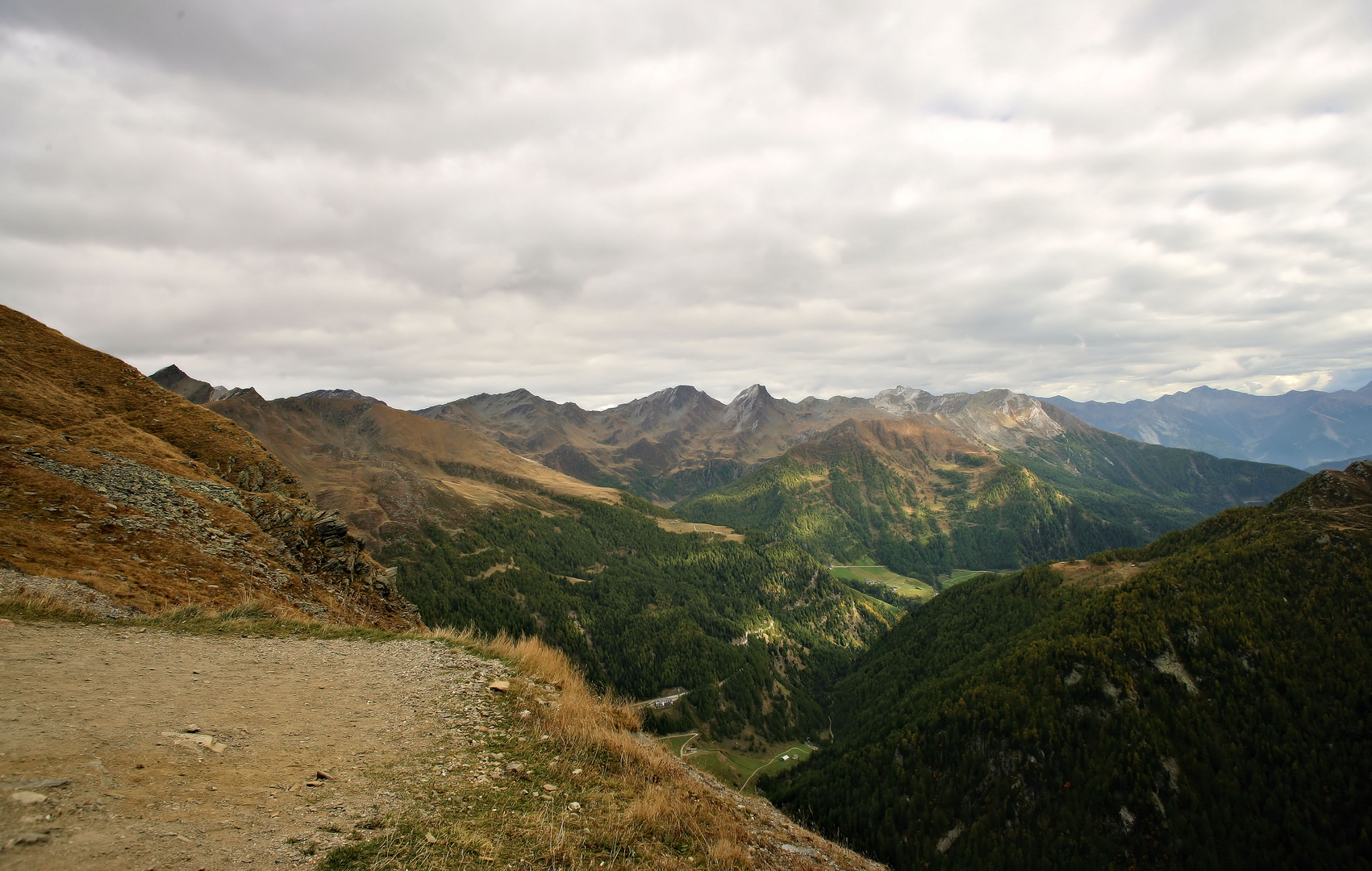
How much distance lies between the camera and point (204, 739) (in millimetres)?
9305

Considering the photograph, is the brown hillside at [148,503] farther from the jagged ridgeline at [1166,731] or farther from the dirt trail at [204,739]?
the jagged ridgeline at [1166,731]

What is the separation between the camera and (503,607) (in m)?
139

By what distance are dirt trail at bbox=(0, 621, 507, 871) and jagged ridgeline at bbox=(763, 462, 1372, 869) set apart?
5182 centimetres

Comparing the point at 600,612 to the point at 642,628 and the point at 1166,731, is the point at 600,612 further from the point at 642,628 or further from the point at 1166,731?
the point at 1166,731

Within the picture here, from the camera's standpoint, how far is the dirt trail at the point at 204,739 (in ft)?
21.4

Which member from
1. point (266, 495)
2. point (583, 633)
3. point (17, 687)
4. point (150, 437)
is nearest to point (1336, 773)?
point (17, 687)

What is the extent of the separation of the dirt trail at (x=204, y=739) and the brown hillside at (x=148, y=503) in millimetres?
6383

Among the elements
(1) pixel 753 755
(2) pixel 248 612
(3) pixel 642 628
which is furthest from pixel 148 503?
(3) pixel 642 628

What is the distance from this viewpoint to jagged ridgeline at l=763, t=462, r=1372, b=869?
5647cm

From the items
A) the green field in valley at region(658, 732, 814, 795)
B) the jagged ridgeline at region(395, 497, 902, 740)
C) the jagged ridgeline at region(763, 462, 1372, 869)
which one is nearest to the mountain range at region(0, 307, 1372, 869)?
the jagged ridgeline at region(763, 462, 1372, 869)

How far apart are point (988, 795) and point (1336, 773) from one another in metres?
35.9

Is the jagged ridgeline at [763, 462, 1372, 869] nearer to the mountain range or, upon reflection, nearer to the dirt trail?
the mountain range

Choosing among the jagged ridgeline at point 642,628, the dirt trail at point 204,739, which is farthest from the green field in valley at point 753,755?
the dirt trail at point 204,739

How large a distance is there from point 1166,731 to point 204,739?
94.5 metres
